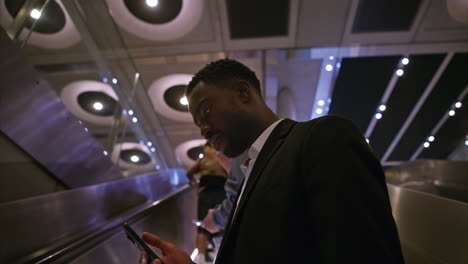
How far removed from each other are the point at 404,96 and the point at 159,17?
254 inches

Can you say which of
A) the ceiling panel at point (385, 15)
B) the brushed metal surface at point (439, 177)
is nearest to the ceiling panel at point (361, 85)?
the ceiling panel at point (385, 15)

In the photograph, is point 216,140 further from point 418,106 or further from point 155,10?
point 418,106

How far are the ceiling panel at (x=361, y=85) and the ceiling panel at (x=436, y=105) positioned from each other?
129 cm

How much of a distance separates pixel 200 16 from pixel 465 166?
14.9 ft

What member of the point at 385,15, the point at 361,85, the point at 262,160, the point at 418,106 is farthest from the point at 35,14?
the point at 418,106

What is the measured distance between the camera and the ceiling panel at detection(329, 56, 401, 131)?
5.91 m

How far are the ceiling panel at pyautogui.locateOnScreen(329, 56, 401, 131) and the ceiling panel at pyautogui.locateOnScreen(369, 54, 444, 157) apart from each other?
374 millimetres

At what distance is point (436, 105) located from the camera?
682 cm

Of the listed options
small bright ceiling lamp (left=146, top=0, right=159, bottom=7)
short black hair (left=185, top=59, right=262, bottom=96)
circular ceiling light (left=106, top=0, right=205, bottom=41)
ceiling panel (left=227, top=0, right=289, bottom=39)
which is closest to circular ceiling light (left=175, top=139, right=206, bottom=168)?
circular ceiling light (left=106, top=0, right=205, bottom=41)

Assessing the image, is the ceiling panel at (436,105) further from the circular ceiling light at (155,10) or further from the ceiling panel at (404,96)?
the circular ceiling light at (155,10)

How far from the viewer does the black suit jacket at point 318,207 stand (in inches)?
21.1

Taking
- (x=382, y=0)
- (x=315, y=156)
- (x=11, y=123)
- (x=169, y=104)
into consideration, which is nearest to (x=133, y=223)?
(x=11, y=123)

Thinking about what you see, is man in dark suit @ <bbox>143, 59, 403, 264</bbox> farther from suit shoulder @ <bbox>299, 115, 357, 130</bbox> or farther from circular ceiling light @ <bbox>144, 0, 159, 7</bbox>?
circular ceiling light @ <bbox>144, 0, 159, 7</bbox>

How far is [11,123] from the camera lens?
202 cm
